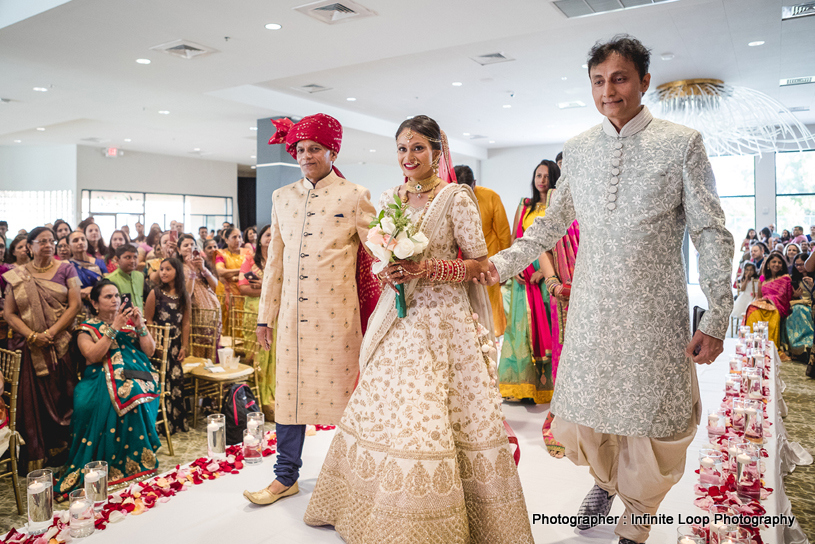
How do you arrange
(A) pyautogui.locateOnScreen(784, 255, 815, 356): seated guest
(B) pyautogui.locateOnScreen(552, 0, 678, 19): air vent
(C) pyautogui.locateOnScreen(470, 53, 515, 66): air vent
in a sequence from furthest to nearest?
(C) pyautogui.locateOnScreen(470, 53, 515, 66): air vent < (A) pyautogui.locateOnScreen(784, 255, 815, 356): seated guest < (B) pyautogui.locateOnScreen(552, 0, 678, 19): air vent

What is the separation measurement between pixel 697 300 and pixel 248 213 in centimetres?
1583

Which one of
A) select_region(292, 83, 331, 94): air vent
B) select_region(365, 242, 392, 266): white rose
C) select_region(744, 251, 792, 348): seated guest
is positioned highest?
select_region(292, 83, 331, 94): air vent

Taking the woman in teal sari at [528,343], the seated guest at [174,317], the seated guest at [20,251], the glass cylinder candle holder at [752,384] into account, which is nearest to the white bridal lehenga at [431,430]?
the woman in teal sari at [528,343]

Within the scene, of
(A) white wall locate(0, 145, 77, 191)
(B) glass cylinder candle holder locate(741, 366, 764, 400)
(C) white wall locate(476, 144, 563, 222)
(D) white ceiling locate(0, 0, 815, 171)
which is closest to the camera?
(B) glass cylinder candle holder locate(741, 366, 764, 400)

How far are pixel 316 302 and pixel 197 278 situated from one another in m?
2.74

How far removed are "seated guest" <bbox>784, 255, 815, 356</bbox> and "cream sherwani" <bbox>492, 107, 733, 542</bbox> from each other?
5912 millimetres

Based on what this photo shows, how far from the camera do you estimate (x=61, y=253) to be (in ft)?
16.6

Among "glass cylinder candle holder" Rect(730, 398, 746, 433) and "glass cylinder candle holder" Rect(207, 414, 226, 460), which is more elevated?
"glass cylinder candle holder" Rect(730, 398, 746, 433)

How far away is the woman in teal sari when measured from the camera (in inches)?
Result: 156

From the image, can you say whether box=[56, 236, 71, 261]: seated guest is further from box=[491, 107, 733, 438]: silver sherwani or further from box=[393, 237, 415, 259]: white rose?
box=[491, 107, 733, 438]: silver sherwani

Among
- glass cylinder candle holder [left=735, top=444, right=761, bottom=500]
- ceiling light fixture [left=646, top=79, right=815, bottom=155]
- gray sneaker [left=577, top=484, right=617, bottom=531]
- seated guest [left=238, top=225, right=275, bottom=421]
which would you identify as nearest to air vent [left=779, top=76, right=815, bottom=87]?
ceiling light fixture [left=646, top=79, right=815, bottom=155]

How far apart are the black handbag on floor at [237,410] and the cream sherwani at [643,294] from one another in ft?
7.97

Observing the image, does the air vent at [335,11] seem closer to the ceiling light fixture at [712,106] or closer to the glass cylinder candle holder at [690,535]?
the glass cylinder candle holder at [690,535]

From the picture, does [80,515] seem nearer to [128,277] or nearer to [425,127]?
[425,127]
